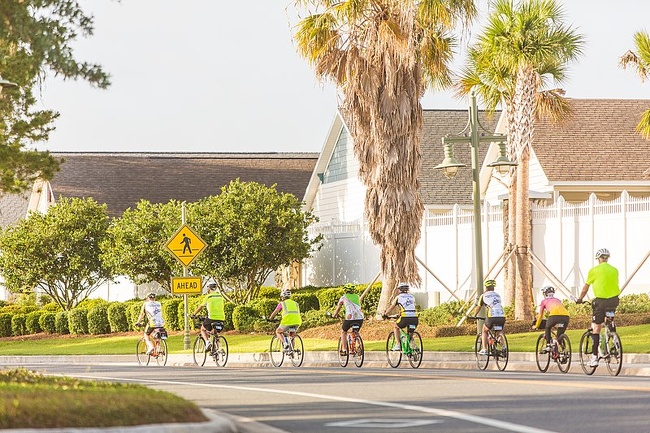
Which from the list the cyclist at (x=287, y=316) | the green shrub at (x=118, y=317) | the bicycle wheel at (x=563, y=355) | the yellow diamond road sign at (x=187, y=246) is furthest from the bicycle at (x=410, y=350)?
the green shrub at (x=118, y=317)

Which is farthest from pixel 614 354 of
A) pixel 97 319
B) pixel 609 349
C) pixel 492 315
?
pixel 97 319

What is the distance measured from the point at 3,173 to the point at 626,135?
73.5 feet

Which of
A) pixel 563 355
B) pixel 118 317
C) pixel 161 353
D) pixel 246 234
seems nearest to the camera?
pixel 563 355

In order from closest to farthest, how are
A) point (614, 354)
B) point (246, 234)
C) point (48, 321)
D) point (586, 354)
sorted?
1. point (614, 354)
2. point (586, 354)
3. point (246, 234)
4. point (48, 321)

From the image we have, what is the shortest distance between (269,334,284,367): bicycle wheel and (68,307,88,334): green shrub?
19.1 metres

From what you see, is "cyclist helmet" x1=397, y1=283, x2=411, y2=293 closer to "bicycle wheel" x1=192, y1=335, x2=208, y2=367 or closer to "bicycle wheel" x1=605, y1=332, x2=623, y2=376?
"bicycle wheel" x1=605, y1=332, x2=623, y2=376

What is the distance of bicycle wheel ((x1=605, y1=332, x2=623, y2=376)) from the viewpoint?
2139cm

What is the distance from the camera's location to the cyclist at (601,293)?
21562 millimetres

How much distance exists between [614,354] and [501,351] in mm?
3412

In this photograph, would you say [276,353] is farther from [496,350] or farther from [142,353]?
[496,350]

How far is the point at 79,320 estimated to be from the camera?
160 ft

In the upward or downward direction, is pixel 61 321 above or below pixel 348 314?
below

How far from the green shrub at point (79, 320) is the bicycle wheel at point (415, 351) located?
80.7 ft

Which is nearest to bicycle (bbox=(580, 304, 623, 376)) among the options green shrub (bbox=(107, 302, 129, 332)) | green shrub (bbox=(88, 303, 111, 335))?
green shrub (bbox=(107, 302, 129, 332))
